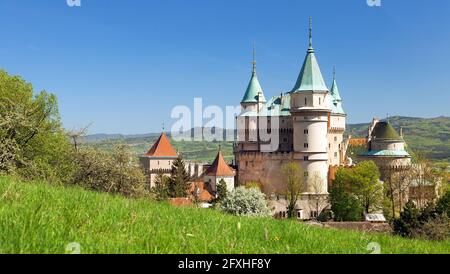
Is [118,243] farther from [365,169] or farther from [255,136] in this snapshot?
[255,136]

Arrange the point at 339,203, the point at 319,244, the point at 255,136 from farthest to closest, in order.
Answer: the point at 255,136, the point at 339,203, the point at 319,244

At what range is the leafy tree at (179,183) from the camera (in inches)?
2635

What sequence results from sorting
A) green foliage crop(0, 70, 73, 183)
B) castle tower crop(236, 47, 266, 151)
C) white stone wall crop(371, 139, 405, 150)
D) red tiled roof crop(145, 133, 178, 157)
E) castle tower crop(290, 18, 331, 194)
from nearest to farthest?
green foliage crop(0, 70, 73, 183)
castle tower crop(290, 18, 331, 194)
white stone wall crop(371, 139, 405, 150)
castle tower crop(236, 47, 266, 151)
red tiled roof crop(145, 133, 178, 157)

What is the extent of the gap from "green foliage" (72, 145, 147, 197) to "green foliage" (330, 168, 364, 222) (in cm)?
3019

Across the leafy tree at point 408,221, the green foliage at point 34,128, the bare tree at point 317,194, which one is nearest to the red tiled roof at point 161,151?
the bare tree at point 317,194

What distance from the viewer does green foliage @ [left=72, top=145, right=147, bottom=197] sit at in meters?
31.3

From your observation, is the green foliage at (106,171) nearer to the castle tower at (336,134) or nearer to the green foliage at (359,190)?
the green foliage at (359,190)

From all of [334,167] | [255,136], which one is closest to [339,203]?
[334,167]

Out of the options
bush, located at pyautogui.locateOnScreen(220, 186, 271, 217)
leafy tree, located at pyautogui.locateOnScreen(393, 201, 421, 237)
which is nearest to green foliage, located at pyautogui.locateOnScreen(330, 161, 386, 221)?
bush, located at pyautogui.locateOnScreen(220, 186, 271, 217)

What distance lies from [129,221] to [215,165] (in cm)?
6939

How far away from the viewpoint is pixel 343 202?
58.7 m

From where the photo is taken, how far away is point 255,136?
266ft

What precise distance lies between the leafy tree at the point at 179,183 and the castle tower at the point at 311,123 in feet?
52.7

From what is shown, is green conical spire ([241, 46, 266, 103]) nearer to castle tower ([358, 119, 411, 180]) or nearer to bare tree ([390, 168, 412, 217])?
castle tower ([358, 119, 411, 180])
